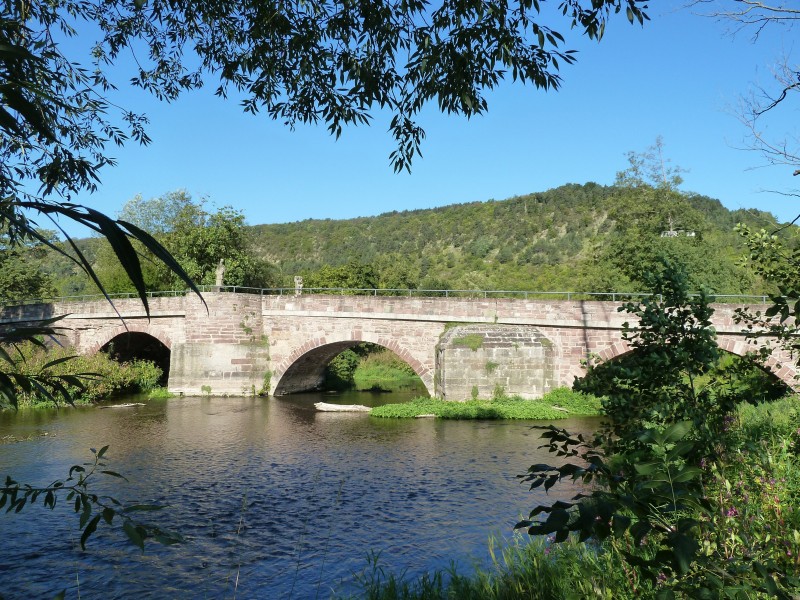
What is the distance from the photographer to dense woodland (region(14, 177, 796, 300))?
28.3 metres

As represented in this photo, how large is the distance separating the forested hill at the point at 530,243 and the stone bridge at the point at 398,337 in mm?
3200

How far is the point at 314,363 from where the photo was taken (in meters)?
24.2

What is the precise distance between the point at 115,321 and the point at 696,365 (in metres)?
25.1

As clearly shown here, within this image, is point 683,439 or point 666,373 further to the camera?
point 666,373

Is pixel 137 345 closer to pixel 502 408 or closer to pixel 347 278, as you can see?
pixel 347 278

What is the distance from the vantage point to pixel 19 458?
11336mm

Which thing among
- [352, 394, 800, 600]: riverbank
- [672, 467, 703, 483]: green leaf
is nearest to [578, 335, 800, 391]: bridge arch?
[352, 394, 800, 600]: riverbank

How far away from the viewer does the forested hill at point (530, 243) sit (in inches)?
1113

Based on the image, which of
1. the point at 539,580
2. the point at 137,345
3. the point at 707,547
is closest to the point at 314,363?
the point at 137,345

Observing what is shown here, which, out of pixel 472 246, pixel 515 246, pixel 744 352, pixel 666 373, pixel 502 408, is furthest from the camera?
pixel 472 246

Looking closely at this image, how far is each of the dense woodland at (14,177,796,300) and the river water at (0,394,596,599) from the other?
12.4 ft

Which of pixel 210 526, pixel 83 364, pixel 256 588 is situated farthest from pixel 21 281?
pixel 256 588

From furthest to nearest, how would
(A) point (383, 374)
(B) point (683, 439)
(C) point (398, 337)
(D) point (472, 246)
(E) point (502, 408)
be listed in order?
(D) point (472, 246), (A) point (383, 374), (C) point (398, 337), (E) point (502, 408), (B) point (683, 439)

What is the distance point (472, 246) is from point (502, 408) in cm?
4883
